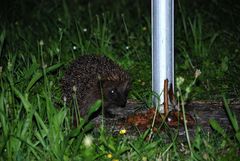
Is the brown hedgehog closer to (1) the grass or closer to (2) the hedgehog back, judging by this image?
(2) the hedgehog back

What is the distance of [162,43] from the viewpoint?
4.42 m

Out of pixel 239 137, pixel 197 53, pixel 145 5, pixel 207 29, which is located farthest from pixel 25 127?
pixel 145 5

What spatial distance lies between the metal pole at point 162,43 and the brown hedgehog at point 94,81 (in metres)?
0.81

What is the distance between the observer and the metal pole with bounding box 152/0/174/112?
14.3 feet

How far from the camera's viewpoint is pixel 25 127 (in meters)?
3.77

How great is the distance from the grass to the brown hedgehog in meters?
0.21

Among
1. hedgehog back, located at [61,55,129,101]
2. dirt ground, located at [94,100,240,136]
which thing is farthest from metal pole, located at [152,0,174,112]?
hedgehog back, located at [61,55,129,101]

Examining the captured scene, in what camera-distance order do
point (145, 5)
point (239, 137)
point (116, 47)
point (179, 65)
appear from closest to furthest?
point (239, 137), point (179, 65), point (116, 47), point (145, 5)

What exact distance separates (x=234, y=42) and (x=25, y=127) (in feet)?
14.4

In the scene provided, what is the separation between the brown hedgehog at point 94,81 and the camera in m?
5.30

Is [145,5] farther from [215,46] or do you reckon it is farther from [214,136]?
[214,136]

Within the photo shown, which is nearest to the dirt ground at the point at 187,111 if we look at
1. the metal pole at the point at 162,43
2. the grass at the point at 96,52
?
the grass at the point at 96,52

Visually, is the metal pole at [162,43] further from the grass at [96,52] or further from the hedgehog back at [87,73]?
the hedgehog back at [87,73]

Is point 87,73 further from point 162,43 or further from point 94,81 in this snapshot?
point 162,43
